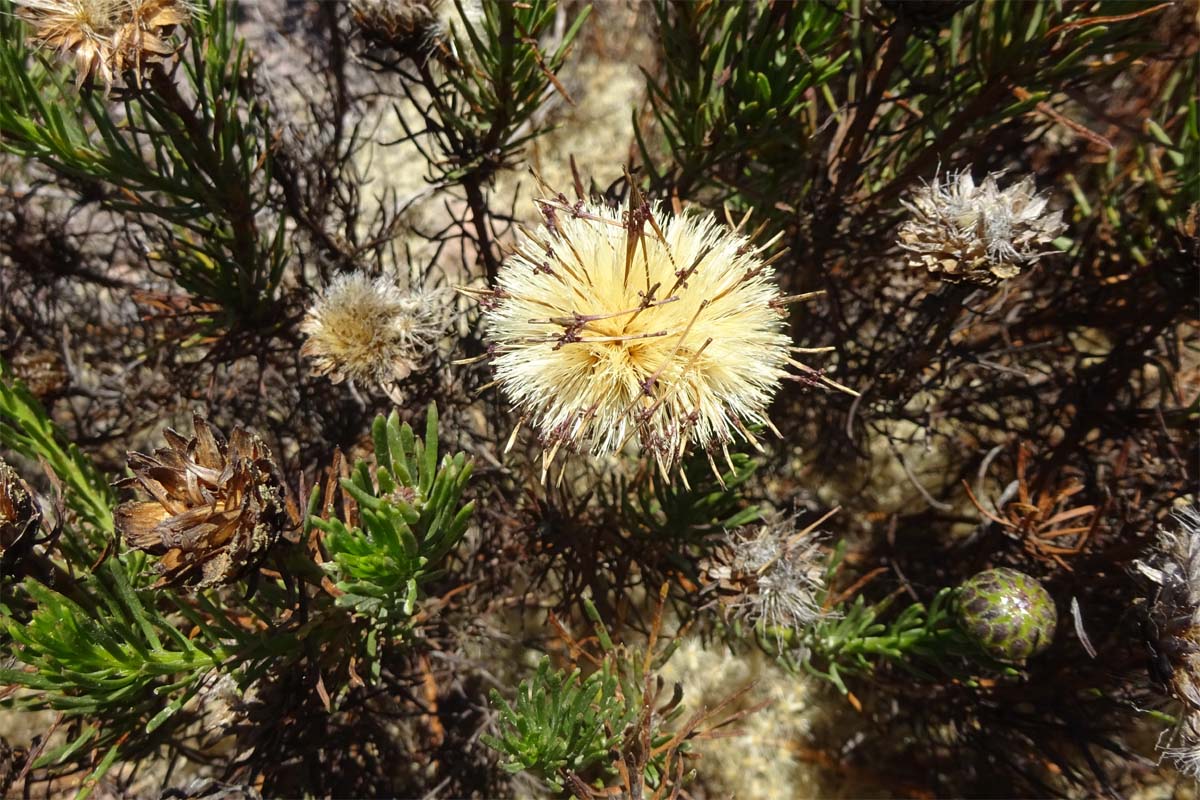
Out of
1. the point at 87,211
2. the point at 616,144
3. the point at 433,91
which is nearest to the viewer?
the point at 433,91

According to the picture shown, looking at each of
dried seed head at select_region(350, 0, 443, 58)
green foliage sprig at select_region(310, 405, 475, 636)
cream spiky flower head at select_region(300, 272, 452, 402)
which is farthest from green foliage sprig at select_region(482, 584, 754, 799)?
dried seed head at select_region(350, 0, 443, 58)

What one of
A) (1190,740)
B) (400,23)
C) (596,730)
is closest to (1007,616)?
(1190,740)

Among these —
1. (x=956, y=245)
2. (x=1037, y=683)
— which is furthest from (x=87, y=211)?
(x=1037, y=683)

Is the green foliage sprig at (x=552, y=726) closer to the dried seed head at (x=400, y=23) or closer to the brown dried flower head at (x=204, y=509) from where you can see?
the brown dried flower head at (x=204, y=509)

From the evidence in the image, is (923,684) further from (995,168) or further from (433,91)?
(433,91)

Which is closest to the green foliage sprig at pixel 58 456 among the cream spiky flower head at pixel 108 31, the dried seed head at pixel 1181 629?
the cream spiky flower head at pixel 108 31

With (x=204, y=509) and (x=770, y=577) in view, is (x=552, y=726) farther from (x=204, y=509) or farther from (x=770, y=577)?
(x=204, y=509)

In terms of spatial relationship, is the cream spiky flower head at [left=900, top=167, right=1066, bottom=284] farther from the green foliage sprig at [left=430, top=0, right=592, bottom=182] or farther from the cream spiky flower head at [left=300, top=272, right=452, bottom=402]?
the cream spiky flower head at [left=300, top=272, right=452, bottom=402]
